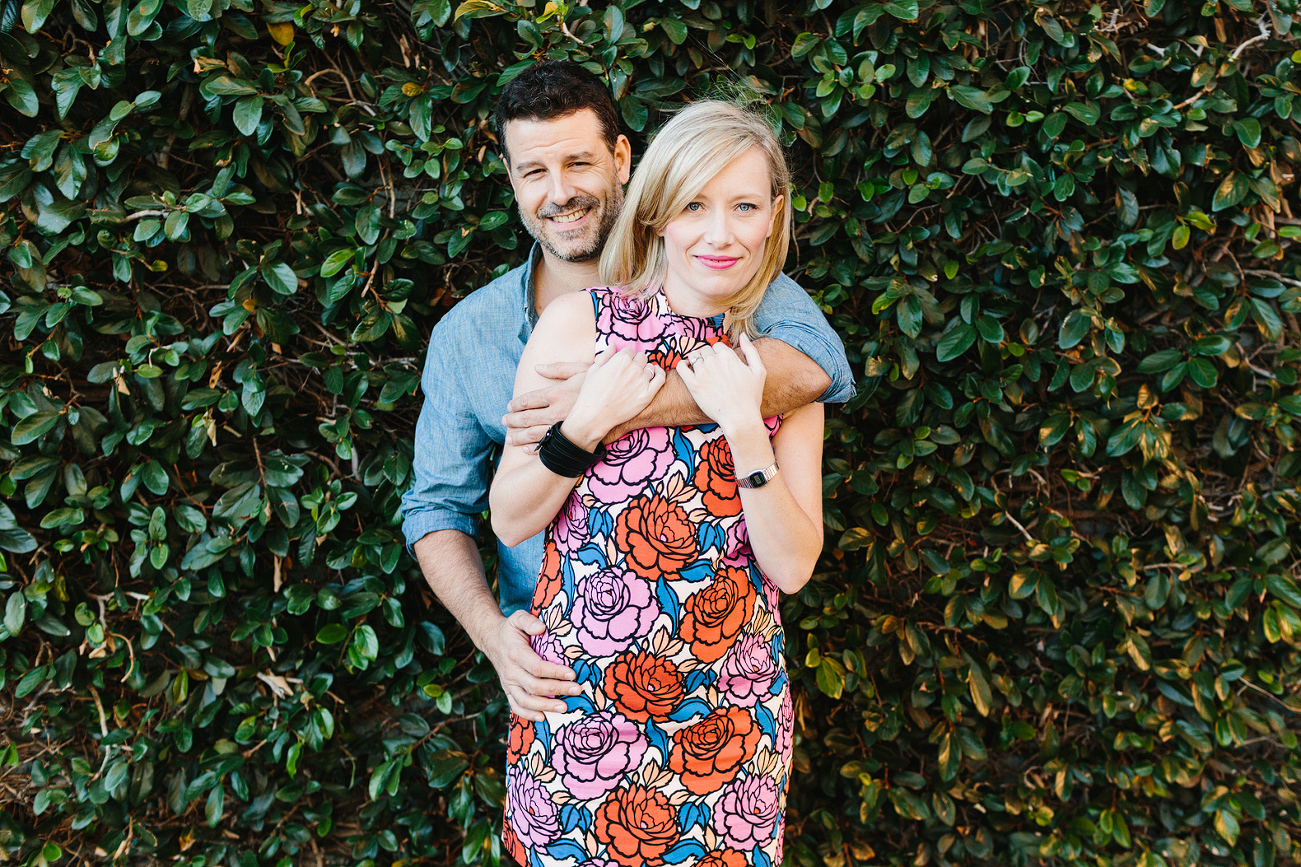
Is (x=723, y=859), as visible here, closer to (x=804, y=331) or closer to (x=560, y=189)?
(x=804, y=331)

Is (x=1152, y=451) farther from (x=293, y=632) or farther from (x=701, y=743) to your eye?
(x=293, y=632)

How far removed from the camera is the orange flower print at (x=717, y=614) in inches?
50.1

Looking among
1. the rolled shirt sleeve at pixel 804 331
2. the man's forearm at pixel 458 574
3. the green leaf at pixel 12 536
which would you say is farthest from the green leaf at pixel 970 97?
the green leaf at pixel 12 536

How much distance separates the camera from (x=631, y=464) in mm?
1263

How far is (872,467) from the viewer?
203 cm

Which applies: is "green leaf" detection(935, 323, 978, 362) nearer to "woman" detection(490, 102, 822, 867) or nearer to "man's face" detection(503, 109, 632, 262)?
"woman" detection(490, 102, 822, 867)

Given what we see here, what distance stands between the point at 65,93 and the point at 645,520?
169 centimetres

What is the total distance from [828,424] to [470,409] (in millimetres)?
933

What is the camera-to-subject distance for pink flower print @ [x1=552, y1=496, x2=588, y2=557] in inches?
50.6

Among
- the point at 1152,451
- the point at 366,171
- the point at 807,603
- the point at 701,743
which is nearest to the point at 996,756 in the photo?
the point at 807,603

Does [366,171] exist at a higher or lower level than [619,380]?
higher

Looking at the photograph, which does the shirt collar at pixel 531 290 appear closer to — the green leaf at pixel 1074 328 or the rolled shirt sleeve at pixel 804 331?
the rolled shirt sleeve at pixel 804 331

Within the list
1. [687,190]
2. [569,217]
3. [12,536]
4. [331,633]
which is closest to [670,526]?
[687,190]

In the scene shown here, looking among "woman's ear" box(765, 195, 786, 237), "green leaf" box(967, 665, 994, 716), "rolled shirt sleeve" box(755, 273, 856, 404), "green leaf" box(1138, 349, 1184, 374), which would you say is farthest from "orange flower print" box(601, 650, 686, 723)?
"green leaf" box(1138, 349, 1184, 374)
